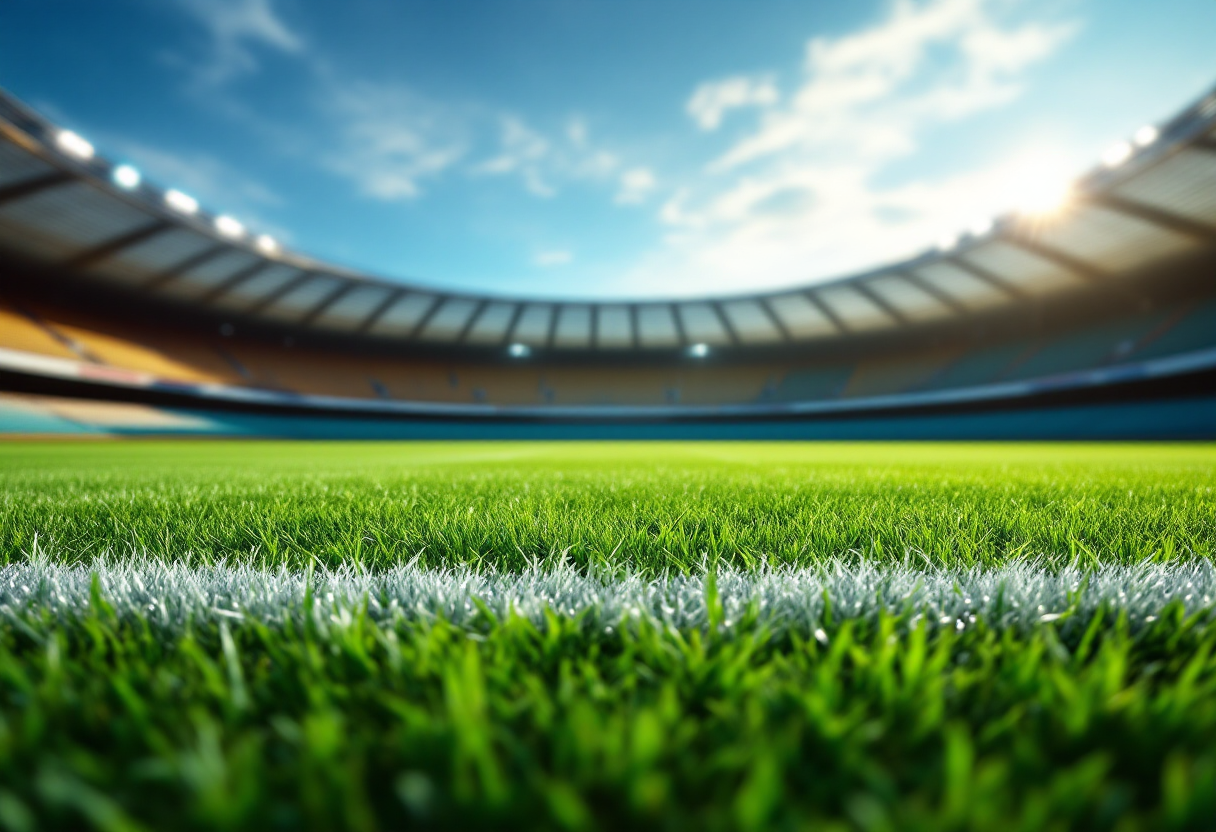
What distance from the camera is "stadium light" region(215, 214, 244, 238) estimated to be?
21766 mm

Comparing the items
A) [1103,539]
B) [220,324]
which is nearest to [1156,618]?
[1103,539]

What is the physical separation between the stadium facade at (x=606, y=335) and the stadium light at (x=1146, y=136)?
0.09 meters

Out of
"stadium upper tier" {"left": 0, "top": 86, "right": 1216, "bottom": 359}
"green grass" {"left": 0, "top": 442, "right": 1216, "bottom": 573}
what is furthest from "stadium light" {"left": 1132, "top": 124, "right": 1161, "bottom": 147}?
"green grass" {"left": 0, "top": 442, "right": 1216, "bottom": 573}

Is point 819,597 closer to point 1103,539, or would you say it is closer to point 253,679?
point 253,679

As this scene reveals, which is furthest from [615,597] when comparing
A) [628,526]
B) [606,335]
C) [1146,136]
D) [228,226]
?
[606,335]

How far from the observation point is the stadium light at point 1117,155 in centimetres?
1689

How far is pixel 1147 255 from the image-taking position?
23406 millimetres

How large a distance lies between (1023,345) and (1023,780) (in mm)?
38147

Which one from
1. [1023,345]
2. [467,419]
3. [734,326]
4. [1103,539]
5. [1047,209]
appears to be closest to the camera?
[1103,539]

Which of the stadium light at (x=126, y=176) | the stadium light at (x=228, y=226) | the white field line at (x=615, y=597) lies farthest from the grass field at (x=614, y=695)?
the stadium light at (x=228, y=226)

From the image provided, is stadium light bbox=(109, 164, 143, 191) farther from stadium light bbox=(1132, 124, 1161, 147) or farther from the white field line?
stadium light bbox=(1132, 124, 1161, 147)

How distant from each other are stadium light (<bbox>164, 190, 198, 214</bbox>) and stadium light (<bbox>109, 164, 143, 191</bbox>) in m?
1.00

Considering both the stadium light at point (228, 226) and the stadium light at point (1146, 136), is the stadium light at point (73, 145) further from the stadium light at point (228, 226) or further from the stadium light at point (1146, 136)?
the stadium light at point (1146, 136)

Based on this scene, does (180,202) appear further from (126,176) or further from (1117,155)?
(1117,155)
